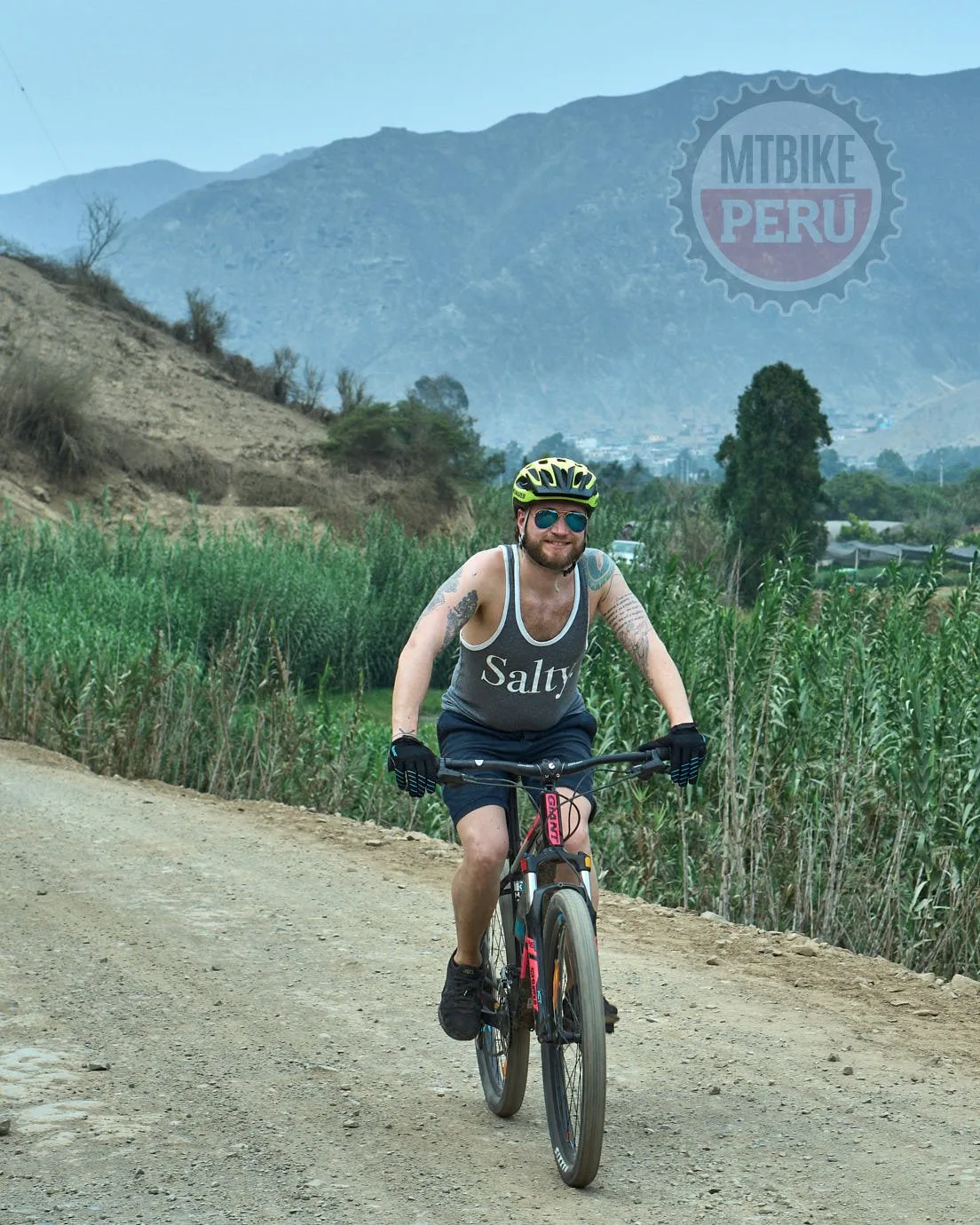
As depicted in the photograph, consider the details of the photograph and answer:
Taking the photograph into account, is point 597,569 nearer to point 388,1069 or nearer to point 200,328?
point 388,1069

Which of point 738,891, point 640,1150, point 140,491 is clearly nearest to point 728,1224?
point 640,1150

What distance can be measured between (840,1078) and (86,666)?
919 centimetres

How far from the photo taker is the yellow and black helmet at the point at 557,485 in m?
4.84

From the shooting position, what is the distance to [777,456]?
3572 centimetres

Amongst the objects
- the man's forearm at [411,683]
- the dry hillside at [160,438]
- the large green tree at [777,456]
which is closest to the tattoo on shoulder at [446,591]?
the man's forearm at [411,683]

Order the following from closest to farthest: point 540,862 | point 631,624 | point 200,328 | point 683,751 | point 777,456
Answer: point 683,751
point 540,862
point 631,624
point 777,456
point 200,328

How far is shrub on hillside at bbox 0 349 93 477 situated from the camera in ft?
117

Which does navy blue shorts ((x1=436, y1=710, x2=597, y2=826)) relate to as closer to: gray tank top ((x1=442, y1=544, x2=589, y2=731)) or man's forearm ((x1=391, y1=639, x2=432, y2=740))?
gray tank top ((x1=442, y1=544, x2=589, y2=731))

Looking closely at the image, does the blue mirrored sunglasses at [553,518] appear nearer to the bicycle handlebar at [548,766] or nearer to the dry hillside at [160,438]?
the bicycle handlebar at [548,766]

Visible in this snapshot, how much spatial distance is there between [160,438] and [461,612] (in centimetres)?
3663

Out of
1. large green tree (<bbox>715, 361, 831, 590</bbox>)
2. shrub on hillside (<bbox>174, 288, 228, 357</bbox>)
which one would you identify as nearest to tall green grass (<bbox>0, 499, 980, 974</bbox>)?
large green tree (<bbox>715, 361, 831, 590</bbox>)

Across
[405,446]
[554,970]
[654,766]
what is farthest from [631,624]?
[405,446]

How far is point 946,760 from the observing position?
884 centimetres

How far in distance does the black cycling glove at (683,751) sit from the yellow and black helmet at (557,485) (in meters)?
0.73
